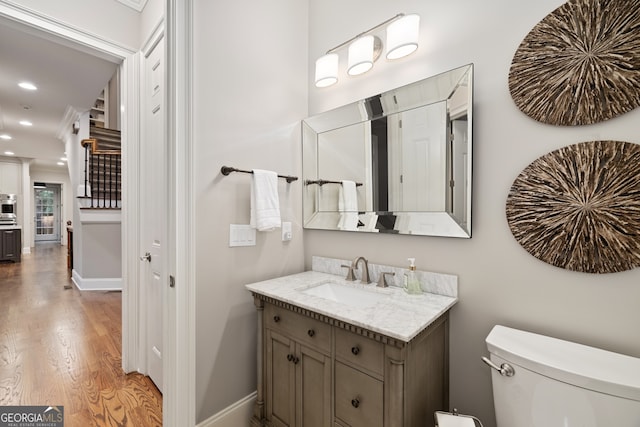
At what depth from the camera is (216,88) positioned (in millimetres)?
1530

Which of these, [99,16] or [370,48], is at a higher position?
[99,16]

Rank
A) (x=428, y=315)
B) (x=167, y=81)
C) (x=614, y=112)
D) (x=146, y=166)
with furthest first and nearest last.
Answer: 1. (x=146, y=166)
2. (x=167, y=81)
3. (x=428, y=315)
4. (x=614, y=112)

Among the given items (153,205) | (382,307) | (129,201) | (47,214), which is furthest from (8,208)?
(382,307)

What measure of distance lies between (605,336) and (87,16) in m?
3.41

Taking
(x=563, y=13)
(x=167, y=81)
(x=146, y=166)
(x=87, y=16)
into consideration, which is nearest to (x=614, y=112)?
(x=563, y=13)

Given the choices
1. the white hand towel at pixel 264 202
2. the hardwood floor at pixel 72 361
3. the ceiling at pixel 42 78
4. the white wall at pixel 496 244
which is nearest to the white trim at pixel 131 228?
the hardwood floor at pixel 72 361

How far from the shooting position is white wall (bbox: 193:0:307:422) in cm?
147

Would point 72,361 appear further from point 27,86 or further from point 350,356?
point 27,86

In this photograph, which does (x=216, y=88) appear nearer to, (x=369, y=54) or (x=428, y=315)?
(x=369, y=54)

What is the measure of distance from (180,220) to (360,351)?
1040mm

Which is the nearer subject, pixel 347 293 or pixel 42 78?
pixel 347 293

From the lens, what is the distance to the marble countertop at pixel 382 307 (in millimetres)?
1014

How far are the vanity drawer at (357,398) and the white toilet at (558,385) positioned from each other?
0.24 meters

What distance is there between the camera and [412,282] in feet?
4.53
